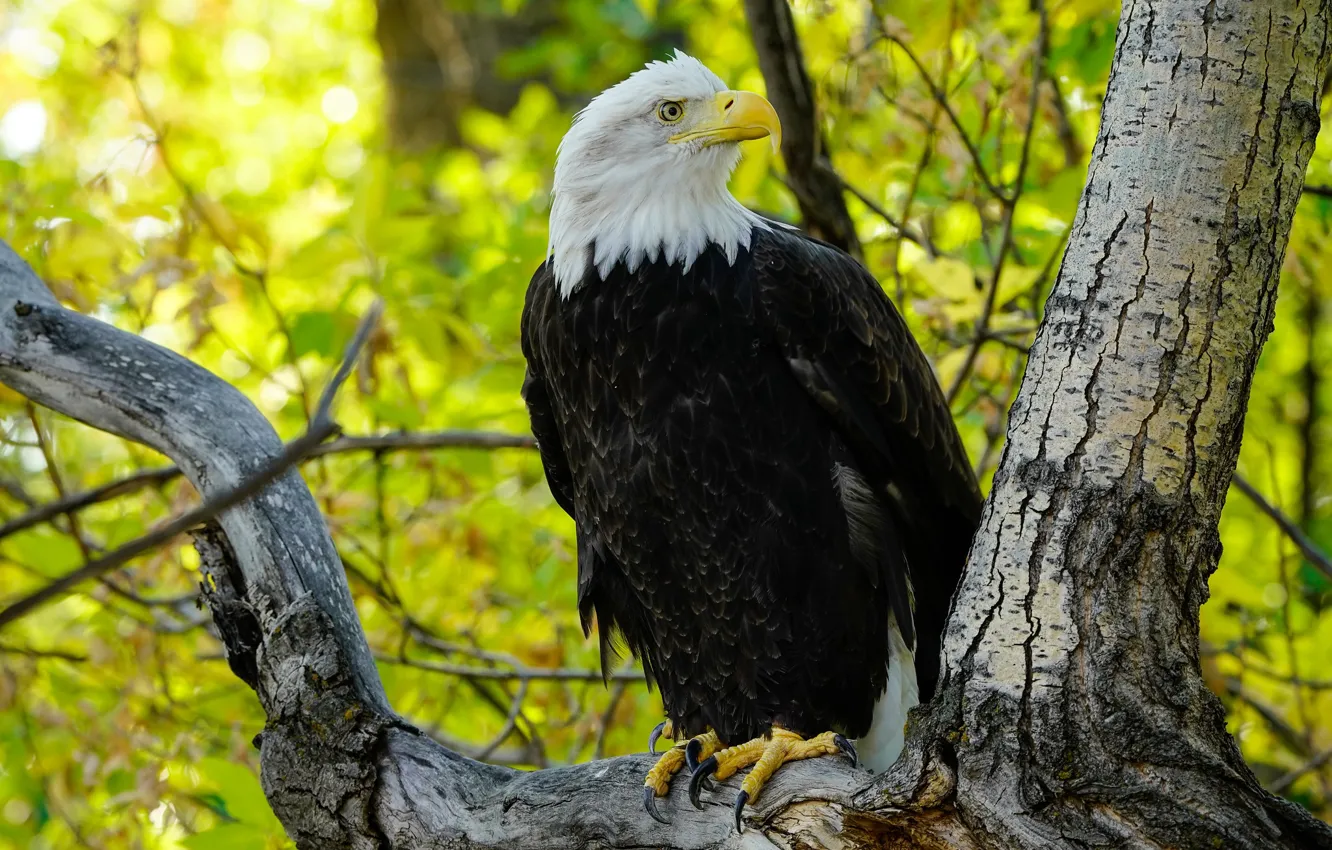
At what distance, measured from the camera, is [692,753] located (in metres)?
2.69

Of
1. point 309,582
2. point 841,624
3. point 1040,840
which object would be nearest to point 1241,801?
point 1040,840

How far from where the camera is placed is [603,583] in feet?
11.0

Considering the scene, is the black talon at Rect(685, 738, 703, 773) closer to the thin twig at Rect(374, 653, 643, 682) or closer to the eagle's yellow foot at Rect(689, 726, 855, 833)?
the eagle's yellow foot at Rect(689, 726, 855, 833)

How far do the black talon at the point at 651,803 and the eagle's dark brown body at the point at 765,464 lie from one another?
76 cm

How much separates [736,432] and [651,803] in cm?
91

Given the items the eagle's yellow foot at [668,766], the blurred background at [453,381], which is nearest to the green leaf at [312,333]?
the blurred background at [453,381]

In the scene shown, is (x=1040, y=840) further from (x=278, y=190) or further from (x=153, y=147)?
(x=278, y=190)

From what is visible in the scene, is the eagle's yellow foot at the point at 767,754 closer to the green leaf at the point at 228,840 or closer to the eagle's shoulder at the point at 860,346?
the eagle's shoulder at the point at 860,346

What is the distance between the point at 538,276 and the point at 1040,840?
1992 mm

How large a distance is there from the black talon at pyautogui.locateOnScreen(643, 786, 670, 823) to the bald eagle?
37cm

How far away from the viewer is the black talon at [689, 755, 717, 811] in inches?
92.4

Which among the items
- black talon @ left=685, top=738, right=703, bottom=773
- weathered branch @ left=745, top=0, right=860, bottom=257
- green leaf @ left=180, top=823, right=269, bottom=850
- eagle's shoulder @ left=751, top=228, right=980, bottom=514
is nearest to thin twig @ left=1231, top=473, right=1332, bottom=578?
eagle's shoulder @ left=751, top=228, right=980, bottom=514

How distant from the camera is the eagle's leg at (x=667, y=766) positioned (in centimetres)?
231

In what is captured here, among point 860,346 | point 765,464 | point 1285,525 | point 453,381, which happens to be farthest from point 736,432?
point 453,381
